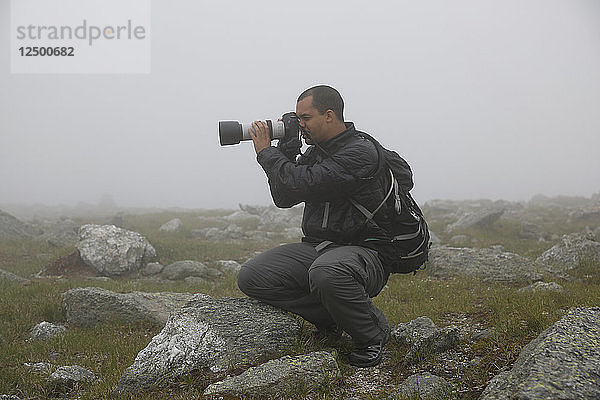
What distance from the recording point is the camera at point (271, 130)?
22.3ft

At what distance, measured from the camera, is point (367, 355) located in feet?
20.0

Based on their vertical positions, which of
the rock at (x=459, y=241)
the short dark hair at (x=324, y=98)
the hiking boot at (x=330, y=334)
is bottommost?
the rock at (x=459, y=241)

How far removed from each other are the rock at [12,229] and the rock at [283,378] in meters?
23.3

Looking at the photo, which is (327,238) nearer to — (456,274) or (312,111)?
(312,111)

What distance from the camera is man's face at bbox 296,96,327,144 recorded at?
21.4ft

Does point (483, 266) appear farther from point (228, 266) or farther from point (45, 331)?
point (45, 331)

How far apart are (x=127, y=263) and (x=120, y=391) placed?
460 inches

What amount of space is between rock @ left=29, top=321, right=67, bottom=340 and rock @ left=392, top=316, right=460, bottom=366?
20.9 ft

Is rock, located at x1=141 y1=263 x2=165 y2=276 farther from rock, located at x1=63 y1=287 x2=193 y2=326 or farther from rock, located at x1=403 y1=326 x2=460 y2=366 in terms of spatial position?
rock, located at x1=403 y1=326 x2=460 y2=366

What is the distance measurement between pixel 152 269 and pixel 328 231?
12017mm

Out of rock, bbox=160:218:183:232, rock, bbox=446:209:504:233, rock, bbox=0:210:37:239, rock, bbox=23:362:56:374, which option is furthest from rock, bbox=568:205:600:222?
rock, bbox=0:210:37:239

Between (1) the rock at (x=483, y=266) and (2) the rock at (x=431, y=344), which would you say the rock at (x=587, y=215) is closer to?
(1) the rock at (x=483, y=266)

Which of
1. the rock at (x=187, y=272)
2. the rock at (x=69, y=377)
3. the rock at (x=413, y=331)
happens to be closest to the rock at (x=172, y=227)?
the rock at (x=187, y=272)

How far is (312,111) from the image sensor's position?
6527 mm
